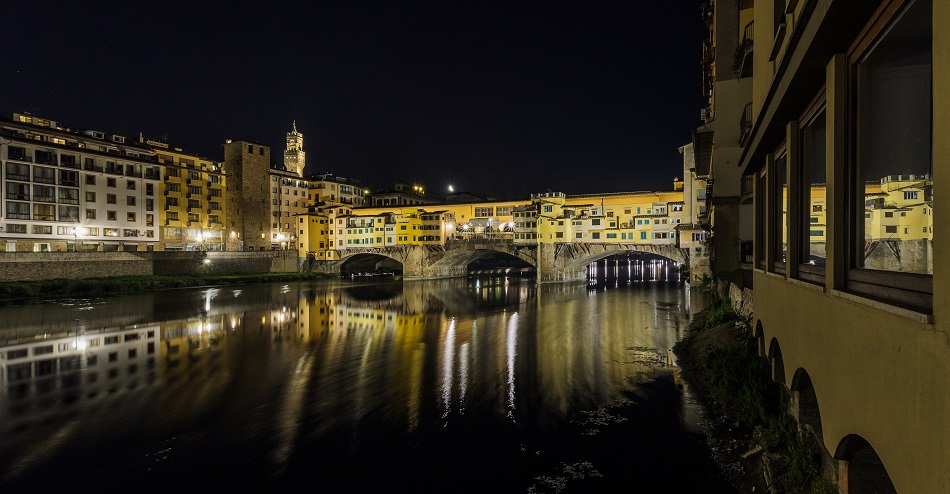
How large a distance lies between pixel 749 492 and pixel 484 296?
35.8 meters

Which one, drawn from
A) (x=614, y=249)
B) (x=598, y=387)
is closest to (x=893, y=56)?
(x=598, y=387)

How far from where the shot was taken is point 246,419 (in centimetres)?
1268

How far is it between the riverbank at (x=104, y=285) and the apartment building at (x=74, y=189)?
766 centimetres

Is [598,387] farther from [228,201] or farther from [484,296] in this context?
[228,201]

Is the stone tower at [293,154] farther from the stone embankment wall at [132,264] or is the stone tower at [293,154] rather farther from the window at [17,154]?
the window at [17,154]

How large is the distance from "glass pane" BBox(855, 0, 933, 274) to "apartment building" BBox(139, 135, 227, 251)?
64774mm

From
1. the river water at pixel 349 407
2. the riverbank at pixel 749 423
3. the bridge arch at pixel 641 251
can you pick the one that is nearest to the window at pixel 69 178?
the river water at pixel 349 407

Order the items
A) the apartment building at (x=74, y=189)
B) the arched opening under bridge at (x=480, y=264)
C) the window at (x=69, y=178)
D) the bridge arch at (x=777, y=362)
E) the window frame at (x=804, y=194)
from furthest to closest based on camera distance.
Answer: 1. the arched opening under bridge at (x=480, y=264)
2. the window at (x=69, y=178)
3. the apartment building at (x=74, y=189)
4. the bridge arch at (x=777, y=362)
5. the window frame at (x=804, y=194)

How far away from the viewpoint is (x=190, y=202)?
59188mm

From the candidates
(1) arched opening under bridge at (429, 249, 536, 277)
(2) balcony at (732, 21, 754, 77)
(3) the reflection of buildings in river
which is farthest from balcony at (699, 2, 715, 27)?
(1) arched opening under bridge at (429, 249, 536, 277)

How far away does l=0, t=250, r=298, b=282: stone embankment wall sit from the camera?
4009 centimetres

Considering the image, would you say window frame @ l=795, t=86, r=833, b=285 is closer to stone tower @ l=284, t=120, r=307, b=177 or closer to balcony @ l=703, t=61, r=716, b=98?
balcony @ l=703, t=61, r=716, b=98

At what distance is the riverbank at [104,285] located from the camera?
3766cm

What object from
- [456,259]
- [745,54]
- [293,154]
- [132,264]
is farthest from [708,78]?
[293,154]
